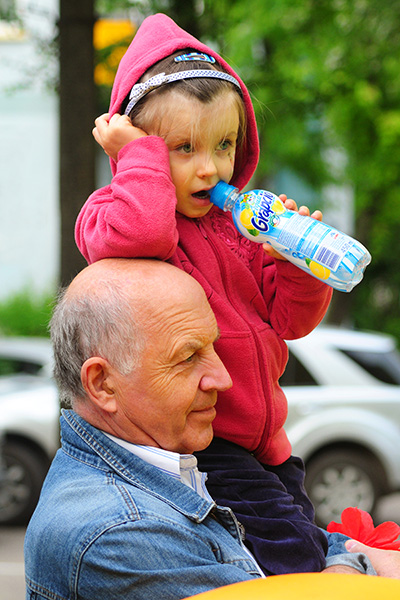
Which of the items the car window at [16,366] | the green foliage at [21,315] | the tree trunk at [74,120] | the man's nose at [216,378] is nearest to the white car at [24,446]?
the car window at [16,366]

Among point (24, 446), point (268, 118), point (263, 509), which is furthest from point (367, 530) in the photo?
point (268, 118)

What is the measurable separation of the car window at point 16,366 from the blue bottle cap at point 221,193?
621cm

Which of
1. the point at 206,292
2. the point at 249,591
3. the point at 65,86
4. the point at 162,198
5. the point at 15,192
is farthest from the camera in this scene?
the point at 15,192

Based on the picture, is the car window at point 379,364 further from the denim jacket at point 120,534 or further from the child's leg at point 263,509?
the denim jacket at point 120,534

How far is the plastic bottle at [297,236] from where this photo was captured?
180 cm

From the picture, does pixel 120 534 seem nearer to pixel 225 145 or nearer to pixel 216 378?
pixel 216 378

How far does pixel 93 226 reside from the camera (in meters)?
1.85

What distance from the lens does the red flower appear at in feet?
7.40

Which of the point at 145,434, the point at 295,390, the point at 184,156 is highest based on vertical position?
the point at 184,156

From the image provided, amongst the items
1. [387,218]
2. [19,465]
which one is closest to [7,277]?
[387,218]

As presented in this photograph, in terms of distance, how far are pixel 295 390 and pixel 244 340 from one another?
5137 mm

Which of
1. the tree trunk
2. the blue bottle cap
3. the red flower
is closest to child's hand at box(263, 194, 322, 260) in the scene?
the blue bottle cap

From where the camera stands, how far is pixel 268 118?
8414mm

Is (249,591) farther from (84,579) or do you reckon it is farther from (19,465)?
(19,465)
